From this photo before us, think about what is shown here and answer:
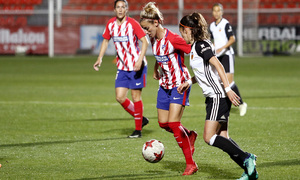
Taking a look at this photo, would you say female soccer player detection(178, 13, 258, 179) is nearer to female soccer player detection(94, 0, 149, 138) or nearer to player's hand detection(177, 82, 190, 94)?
Answer: player's hand detection(177, 82, 190, 94)

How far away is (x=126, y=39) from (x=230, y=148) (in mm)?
3541

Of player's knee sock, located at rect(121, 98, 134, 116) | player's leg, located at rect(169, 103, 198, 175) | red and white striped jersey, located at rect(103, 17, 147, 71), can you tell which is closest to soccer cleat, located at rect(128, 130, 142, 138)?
player's knee sock, located at rect(121, 98, 134, 116)

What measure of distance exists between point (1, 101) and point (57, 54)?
18.2m

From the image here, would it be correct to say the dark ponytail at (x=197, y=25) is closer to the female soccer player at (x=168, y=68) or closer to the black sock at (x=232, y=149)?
the female soccer player at (x=168, y=68)

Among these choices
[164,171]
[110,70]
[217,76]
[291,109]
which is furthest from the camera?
[110,70]

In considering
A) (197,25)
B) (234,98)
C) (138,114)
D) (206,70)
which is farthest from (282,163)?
(138,114)

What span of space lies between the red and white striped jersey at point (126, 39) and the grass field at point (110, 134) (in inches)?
43.4

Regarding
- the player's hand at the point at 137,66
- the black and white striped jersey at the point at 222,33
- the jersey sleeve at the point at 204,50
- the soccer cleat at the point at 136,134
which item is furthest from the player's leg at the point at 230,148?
the black and white striped jersey at the point at 222,33

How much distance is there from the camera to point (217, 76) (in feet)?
18.0

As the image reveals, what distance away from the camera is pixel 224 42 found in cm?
1109

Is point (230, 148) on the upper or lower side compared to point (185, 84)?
lower

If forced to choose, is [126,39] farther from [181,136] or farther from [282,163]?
[282,163]

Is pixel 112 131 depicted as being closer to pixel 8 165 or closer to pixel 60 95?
pixel 8 165

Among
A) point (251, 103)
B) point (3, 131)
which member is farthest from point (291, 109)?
point (3, 131)
